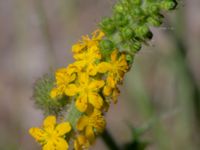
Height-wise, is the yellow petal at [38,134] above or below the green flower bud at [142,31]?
below

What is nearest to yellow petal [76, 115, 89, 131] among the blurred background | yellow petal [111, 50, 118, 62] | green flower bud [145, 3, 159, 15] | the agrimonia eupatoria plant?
the agrimonia eupatoria plant

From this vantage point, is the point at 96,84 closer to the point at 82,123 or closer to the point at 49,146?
the point at 82,123

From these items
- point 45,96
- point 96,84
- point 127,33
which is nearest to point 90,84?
point 96,84

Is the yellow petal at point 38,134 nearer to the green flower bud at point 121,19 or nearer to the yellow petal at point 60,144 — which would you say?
the yellow petal at point 60,144

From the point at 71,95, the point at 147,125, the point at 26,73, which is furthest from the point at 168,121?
the point at 71,95

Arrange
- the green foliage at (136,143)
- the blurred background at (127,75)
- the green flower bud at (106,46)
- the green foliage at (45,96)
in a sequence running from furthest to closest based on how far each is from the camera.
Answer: the blurred background at (127,75) < the green foliage at (136,143) < the green foliage at (45,96) < the green flower bud at (106,46)

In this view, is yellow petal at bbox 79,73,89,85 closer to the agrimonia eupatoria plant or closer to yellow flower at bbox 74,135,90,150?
the agrimonia eupatoria plant

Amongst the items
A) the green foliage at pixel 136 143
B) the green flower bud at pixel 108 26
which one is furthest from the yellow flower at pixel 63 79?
the green foliage at pixel 136 143
